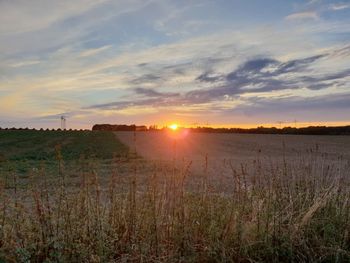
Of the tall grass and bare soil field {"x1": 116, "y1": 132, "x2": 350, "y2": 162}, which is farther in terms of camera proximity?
bare soil field {"x1": 116, "y1": 132, "x2": 350, "y2": 162}

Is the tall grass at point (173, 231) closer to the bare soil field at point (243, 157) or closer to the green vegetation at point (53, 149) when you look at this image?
the bare soil field at point (243, 157)

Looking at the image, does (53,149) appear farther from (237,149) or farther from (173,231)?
(173,231)

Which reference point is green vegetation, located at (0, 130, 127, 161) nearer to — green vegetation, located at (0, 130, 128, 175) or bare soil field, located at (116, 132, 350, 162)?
green vegetation, located at (0, 130, 128, 175)

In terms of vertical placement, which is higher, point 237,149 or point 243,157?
point 237,149

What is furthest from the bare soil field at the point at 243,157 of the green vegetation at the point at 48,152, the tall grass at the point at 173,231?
the green vegetation at the point at 48,152

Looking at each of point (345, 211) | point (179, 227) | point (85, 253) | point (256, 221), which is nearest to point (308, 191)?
point (345, 211)

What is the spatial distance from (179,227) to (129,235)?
78 cm

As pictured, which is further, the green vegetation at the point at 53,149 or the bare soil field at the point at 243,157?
the green vegetation at the point at 53,149

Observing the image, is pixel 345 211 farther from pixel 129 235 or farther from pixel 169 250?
pixel 129 235

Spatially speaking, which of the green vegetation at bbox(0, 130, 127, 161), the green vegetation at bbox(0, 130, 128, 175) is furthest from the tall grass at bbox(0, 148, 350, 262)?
the green vegetation at bbox(0, 130, 127, 161)

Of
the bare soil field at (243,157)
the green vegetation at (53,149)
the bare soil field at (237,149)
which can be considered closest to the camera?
the bare soil field at (243,157)

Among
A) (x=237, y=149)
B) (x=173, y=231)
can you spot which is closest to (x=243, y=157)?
(x=237, y=149)

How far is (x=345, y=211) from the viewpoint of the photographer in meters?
7.44

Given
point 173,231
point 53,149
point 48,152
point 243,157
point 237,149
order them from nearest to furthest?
point 173,231
point 243,157
point 48,152
point 53,149
point 237,149
